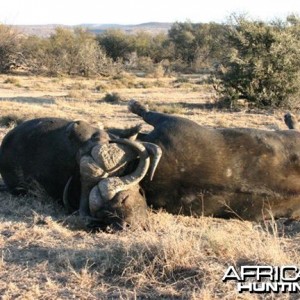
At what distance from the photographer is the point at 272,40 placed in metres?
21.2

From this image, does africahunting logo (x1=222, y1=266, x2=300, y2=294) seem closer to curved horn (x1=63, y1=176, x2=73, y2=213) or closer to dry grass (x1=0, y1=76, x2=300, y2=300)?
dry grass (x1=0, y1=76, x2=300, y2=300)

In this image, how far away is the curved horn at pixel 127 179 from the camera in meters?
5.82

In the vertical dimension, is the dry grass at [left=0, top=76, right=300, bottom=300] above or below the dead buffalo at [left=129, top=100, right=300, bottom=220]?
below

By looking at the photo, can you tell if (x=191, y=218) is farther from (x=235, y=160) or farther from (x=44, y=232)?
(x=44, y=232)

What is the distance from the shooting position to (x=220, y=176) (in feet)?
20.9

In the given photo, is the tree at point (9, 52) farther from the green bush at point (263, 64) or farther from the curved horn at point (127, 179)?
the curved horn at point (127, 179)

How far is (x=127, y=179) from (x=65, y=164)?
105 centimetres

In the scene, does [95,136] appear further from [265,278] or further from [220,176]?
[265,278]

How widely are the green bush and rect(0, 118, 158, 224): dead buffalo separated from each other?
14.9 m

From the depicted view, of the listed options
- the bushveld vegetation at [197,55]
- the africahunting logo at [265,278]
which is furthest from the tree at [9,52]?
the africahunting logo at [265,278]

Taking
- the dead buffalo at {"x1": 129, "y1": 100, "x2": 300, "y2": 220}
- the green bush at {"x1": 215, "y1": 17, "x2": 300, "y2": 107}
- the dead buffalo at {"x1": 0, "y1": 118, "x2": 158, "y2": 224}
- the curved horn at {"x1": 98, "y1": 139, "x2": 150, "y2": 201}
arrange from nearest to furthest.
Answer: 1. the curved horn at {"x1": 98, "y1": 139, "x2": 150, "y2": 201}
2. the dead buffalo at {"x1": 0, "y1": 118, "x2": 158, "y2": 224}
3. the dead buffalo at {"x1": 129, "y1": 100, "x2": 300, "y2": 220}
4. the green bush at {"x1": 215, "y1": 17, "x2": 300, "y2": 107}

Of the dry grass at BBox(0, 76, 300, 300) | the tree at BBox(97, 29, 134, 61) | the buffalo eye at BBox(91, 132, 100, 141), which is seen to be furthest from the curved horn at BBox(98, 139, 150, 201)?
the tree at BBox(97, 29, 134, 61)

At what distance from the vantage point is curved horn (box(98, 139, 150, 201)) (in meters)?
5.82

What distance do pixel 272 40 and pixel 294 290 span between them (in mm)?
17931
